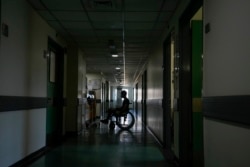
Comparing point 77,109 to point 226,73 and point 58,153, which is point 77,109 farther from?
point 226,73

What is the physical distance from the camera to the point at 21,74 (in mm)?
4547

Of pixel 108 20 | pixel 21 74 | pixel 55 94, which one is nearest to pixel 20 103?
pixel 21 74

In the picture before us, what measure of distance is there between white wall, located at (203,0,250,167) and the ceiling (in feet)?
6.41

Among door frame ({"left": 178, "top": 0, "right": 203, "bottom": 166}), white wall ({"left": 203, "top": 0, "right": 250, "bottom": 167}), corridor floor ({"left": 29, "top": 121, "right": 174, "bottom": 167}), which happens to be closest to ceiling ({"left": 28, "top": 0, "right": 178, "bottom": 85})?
door frame ({"left": 178, "top": 0, "right": 203, "bottom": 166})

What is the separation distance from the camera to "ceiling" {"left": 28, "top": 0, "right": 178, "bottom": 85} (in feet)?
15.9

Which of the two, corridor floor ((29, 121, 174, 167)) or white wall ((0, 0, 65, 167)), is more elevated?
white wall ((0, 0, 65, 167))

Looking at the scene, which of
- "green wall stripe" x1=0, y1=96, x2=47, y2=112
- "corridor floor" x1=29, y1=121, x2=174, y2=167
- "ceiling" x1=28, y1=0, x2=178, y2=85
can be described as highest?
"ceiling" x1=28, y1=0, x2=178, y2=85

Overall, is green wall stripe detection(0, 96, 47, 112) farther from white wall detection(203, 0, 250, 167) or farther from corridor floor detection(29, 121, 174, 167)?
white wall detection(203, 0, 250, 167)

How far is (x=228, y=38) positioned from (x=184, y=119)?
2.29 m

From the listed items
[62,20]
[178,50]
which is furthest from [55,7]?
[178,50]

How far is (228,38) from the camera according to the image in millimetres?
2529

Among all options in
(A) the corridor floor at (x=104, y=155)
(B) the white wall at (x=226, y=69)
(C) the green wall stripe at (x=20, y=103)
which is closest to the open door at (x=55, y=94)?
(A) the corridor floor at (x=104, y=155)

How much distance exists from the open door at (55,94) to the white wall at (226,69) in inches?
176

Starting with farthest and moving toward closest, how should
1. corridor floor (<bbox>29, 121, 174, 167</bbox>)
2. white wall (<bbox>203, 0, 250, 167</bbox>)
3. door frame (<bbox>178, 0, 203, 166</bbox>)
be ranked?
corridor floor (<bbox>29, 121, 174, 167</bbox>)
door frame (<bbox>178, 0, 203, 166</bbox>)
white wall (<bbox>203, 0, 250, 167</bbox>)
